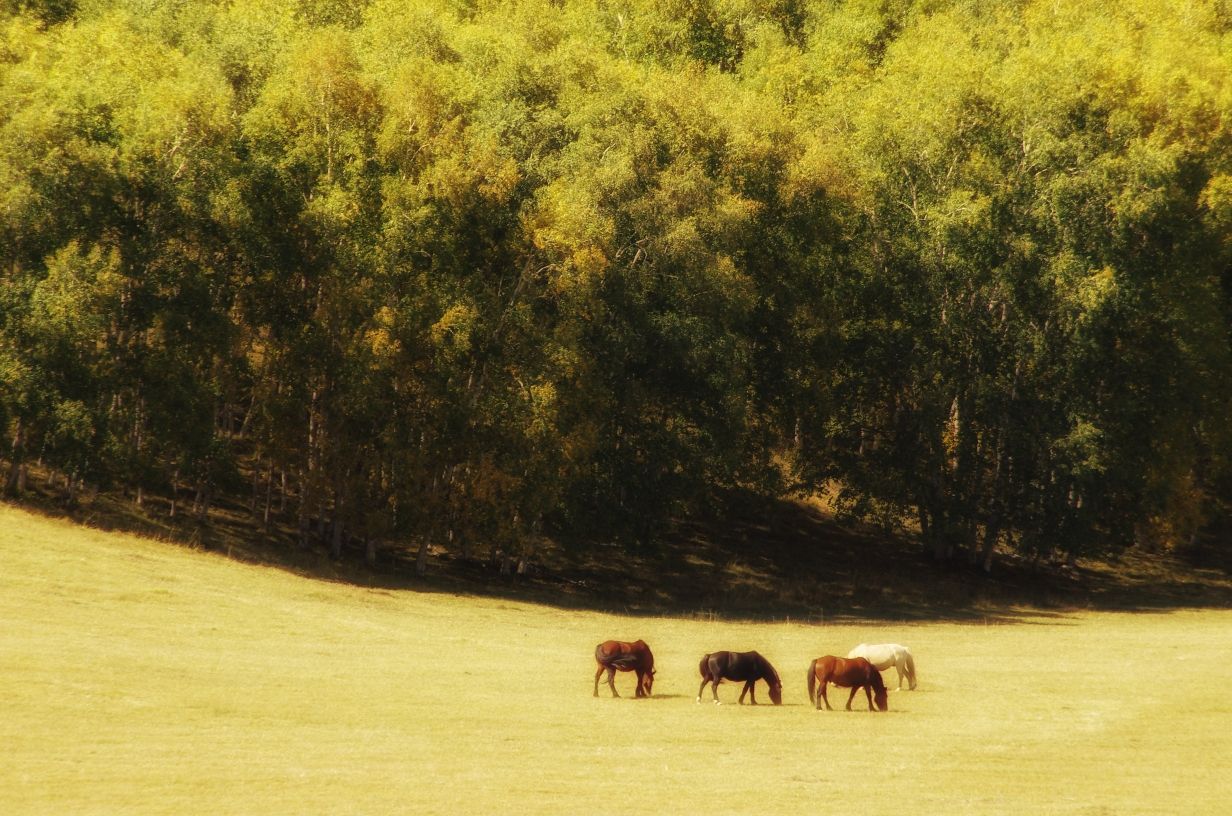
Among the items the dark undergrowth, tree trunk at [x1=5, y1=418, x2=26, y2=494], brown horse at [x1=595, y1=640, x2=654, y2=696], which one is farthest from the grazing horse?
tree trunk at [x1=5, y1=418, x2=26, y2=494]

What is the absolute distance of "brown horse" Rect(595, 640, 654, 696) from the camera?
31.3 m

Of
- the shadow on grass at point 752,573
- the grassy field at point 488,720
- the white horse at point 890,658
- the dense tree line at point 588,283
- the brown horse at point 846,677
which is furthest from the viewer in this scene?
the shadow on grass at point 752,573

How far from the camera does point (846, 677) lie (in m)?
30.4

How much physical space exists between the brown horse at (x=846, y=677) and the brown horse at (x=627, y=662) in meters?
3.62

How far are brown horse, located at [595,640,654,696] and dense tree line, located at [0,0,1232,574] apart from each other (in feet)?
80.6

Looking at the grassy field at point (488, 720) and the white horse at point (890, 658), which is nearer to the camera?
the grassy field at point (488, 720)

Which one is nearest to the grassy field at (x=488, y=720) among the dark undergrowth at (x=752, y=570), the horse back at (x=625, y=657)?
the horse back at (x=625, y=657)

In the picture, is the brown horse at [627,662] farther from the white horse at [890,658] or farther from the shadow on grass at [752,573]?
the shadow on grass at [752,573]

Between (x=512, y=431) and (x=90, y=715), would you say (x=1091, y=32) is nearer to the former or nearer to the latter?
(x=512, y=431)

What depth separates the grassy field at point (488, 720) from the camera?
21172 millimetres

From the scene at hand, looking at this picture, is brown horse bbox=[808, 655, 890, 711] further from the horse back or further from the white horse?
the horse back

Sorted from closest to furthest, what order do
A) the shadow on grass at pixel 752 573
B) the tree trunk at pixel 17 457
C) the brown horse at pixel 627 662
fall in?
the brown horse at pixel 627 662 < the tree trunk at pixel 17 457 < the shadow on grass at pixel 752 573

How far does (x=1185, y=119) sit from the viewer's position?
223 feet

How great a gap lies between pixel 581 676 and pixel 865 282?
39.2 m
